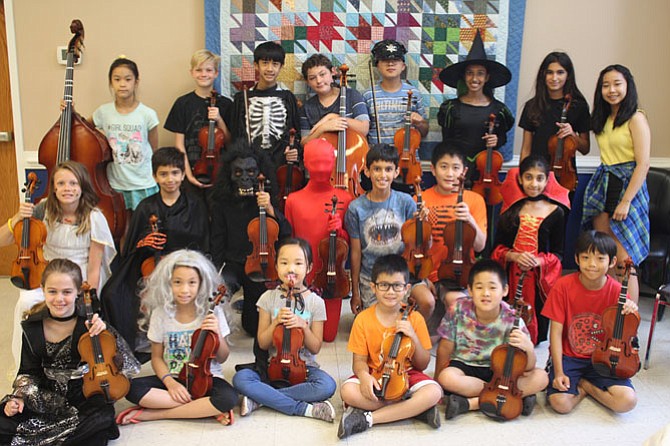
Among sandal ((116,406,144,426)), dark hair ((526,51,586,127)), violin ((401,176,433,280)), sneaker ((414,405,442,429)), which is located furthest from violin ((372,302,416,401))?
dark hair ((526,51,586,127))

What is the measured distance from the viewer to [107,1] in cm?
396

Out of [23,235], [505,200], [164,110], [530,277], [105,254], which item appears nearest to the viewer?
[23,235]

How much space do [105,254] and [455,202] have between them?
1592mm

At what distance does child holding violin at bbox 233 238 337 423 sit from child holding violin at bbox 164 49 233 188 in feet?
3.77

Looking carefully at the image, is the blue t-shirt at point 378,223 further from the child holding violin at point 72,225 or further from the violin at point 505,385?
the child holding violin at point 72,225

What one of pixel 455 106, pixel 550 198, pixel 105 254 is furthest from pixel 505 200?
pixel 105 254

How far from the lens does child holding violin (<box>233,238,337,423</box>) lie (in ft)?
8.79

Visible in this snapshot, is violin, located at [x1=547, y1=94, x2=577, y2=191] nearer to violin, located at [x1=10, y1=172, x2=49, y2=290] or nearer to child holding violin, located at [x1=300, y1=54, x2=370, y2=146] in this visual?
child holding violin, located at [x1=300, y1=54, x2=370, y2=146]

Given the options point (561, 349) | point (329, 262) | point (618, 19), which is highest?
point (618, 19)

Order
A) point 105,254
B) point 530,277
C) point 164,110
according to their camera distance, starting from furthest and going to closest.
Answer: point 164,110 < point 530,277 < point 105,254

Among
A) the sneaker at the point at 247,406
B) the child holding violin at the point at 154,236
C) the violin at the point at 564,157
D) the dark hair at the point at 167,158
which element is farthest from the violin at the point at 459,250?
the dark hair at the point at 167,158

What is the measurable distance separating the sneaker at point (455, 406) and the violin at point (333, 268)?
2.34 feet

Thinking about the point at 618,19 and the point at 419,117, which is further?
the point at 618,19

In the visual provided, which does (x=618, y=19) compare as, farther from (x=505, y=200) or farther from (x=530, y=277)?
(x=530, y=277)
